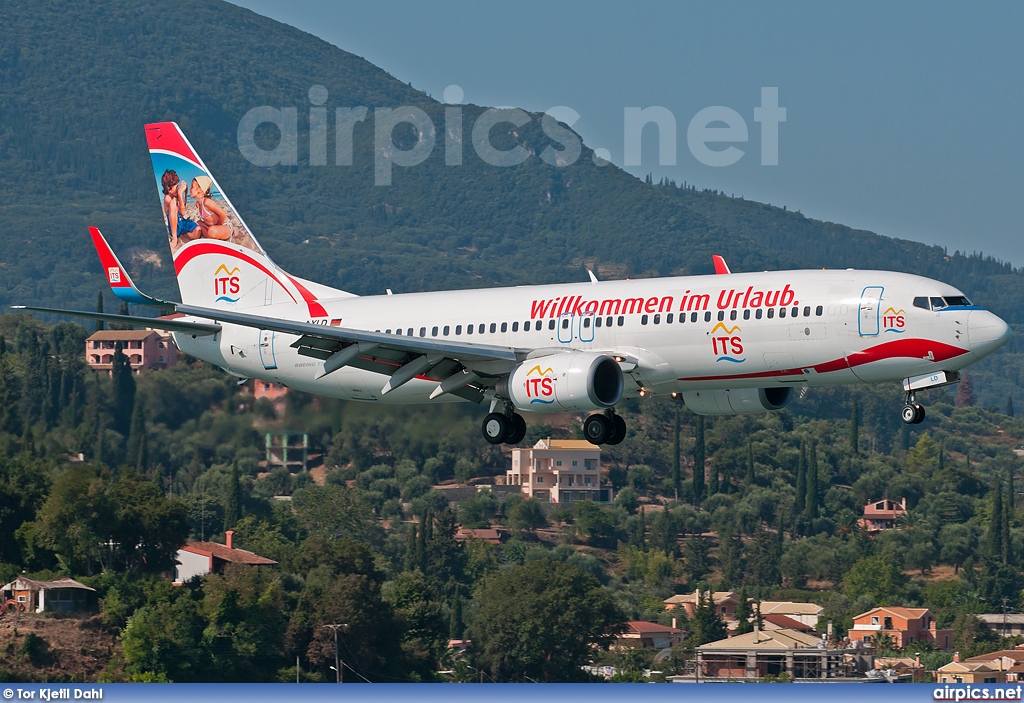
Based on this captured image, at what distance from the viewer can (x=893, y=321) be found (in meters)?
50.4

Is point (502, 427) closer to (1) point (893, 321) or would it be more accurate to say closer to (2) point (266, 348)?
(2) point (266, 348)

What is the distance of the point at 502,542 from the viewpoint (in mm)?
197000

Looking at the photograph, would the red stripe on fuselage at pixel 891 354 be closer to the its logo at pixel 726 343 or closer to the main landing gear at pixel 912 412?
the its logo at pixel 726 343

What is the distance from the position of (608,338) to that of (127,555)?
73.4m

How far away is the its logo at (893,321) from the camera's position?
50344 mm

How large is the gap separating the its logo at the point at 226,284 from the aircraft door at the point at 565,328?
15.6m

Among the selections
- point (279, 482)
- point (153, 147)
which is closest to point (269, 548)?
point (279, 482)

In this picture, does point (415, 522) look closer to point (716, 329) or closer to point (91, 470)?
point (91, 470)

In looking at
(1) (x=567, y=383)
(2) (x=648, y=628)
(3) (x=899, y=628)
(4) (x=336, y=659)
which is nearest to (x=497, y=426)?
(1) (x=567, y=383)

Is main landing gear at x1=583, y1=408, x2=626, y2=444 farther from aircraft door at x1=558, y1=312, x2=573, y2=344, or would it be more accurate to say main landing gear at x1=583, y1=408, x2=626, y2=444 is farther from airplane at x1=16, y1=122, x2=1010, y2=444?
aircraft door at x1=558, y1=312, x2=573, y2=344

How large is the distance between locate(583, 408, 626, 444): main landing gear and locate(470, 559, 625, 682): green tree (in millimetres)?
73888

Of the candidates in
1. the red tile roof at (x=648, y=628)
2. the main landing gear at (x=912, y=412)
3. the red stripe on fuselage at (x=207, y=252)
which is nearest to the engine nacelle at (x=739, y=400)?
the main landing gear at (x=912, y=412)

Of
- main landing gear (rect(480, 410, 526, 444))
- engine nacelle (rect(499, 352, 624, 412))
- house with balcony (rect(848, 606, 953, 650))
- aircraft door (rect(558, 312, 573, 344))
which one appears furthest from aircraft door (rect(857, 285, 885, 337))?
house with balcony (rect(848, 606, 953, 650))

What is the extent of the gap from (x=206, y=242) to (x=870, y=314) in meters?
27.4
